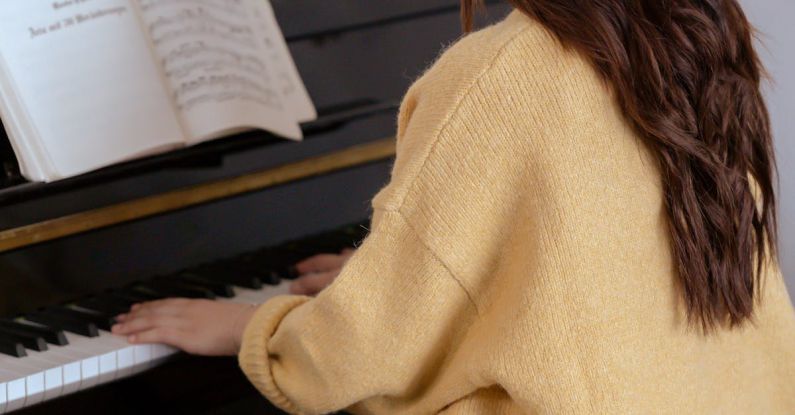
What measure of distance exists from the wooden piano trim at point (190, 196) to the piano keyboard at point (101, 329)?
109mm

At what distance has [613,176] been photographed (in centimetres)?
112

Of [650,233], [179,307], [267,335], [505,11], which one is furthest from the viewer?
[505,11]

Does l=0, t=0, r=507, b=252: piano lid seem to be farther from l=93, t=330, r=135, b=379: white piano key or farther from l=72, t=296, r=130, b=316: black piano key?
l=93, t=330, r=135, b=379: white piano key

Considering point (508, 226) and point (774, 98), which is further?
point (774, 98)

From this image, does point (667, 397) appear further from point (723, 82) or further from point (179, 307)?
point (179, 307)

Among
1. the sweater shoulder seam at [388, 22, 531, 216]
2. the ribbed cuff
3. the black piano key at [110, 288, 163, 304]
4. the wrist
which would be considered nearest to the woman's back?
the sweater shoulder seam at [388, 22, 531, 216]

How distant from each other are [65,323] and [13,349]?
11 centimetres

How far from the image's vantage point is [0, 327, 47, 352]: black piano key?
1384 millimetres

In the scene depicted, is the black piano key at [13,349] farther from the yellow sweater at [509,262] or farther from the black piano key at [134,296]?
the yellow sweater at [509,262]

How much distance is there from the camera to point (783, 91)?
218cm

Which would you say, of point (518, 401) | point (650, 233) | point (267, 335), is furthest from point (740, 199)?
point (267, 335)

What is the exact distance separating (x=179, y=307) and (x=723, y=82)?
0.82 metres

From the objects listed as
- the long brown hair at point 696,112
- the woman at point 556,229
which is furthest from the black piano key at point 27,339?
the long brown hair at point 696,112

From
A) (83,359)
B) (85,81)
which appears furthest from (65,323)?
(85,81)
